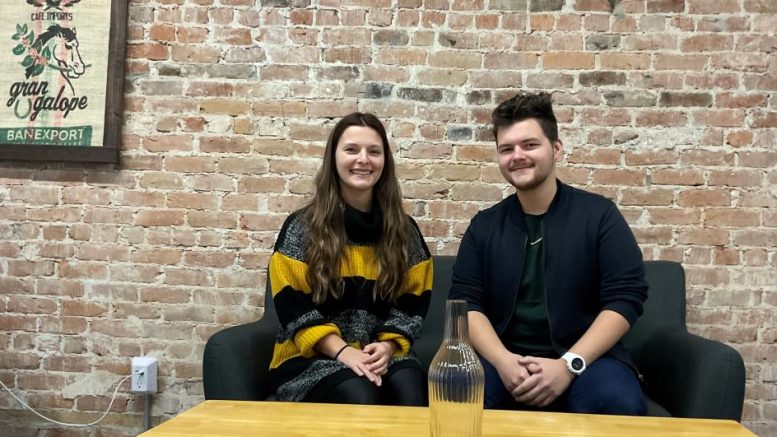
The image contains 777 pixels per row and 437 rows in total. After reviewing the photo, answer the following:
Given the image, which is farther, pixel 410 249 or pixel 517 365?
pixel 410 249

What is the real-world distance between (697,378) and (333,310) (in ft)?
3.47

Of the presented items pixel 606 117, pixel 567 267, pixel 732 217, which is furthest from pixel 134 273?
pixel 732 217

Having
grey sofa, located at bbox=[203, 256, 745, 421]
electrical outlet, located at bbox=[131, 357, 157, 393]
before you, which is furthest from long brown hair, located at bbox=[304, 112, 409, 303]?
electrical outlet, located at bbox=[131, 357, 157, 393]

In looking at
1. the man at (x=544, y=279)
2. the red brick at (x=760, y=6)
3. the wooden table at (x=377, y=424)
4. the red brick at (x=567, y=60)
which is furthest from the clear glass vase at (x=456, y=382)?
the red brick at (x=760, y=6)

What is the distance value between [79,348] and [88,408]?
25 centimetres

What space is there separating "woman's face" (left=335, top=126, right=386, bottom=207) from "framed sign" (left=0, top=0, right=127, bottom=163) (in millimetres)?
1104

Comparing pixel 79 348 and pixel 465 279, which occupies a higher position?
pixel 465 279

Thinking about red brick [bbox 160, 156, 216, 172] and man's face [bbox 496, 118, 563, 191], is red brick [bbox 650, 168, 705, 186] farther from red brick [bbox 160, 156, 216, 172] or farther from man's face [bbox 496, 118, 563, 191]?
red brick [bbox 160, 156, 216, 172]

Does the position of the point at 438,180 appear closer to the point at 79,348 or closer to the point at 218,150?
the point at 218,150

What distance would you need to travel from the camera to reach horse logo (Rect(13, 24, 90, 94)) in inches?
107

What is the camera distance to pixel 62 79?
2.71 meters

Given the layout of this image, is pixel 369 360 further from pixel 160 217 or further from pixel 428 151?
pixel 160 217

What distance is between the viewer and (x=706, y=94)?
2.58 meters

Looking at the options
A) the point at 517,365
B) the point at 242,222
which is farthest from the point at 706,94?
the point at 242,222
